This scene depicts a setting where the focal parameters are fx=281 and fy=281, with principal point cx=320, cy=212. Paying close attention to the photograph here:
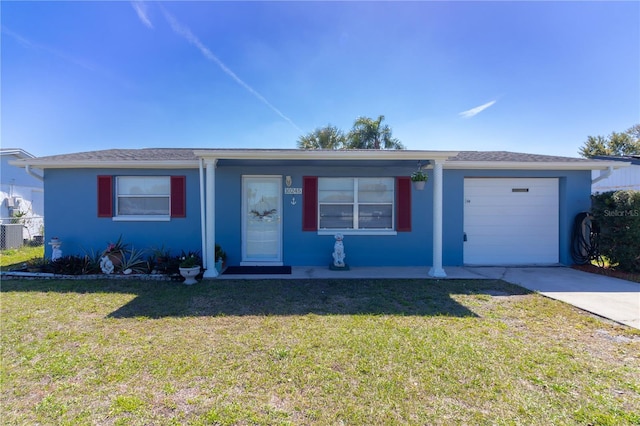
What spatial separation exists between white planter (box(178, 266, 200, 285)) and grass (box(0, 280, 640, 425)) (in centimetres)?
96

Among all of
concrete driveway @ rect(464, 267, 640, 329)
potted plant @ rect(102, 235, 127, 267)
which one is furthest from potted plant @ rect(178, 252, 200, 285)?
concrete driveway @ rect(464, 267, 640, 329)

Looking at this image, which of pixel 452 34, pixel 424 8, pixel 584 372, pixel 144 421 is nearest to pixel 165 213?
pixel 144 421

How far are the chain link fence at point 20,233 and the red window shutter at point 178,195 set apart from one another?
7.84 meters

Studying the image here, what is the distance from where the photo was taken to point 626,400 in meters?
2.18

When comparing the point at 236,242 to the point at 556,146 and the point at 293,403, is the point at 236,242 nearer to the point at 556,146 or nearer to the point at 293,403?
the point at 293,403

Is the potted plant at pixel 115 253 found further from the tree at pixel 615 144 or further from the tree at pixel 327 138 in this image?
the tree at pixel 615 144

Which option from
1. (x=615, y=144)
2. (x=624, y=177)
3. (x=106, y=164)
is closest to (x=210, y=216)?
(x=106, y=164)

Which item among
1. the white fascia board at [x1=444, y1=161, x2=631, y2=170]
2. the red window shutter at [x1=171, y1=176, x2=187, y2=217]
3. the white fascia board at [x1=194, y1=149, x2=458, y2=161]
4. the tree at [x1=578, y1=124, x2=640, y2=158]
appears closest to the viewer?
the white fascia board at [x1=194, y1=149, x2=458, y2=161]

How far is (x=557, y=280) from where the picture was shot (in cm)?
588

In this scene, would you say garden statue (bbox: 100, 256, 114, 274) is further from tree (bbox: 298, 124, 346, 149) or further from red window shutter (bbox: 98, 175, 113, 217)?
tree (bbox: 298, 124, 346, 149)

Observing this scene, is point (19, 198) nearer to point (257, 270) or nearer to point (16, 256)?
point (16, 256)

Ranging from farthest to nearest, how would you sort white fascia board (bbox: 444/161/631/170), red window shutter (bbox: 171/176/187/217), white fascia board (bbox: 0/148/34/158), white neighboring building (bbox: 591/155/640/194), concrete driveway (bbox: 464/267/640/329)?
white fascia board (bbox: 0/148/34/158) → white neighboring building (bbox: 591/155/640/194) → red window shutter (bbox: 171/176/187/217) → white fascia board (bbox: 444/161/631/170) → concrete driveway (bbox: 464/267/640/329)

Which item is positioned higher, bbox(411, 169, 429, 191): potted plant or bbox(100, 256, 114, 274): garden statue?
bbox(411, 169, 429, 191): potted plant

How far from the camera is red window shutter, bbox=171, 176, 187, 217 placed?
708 cm
